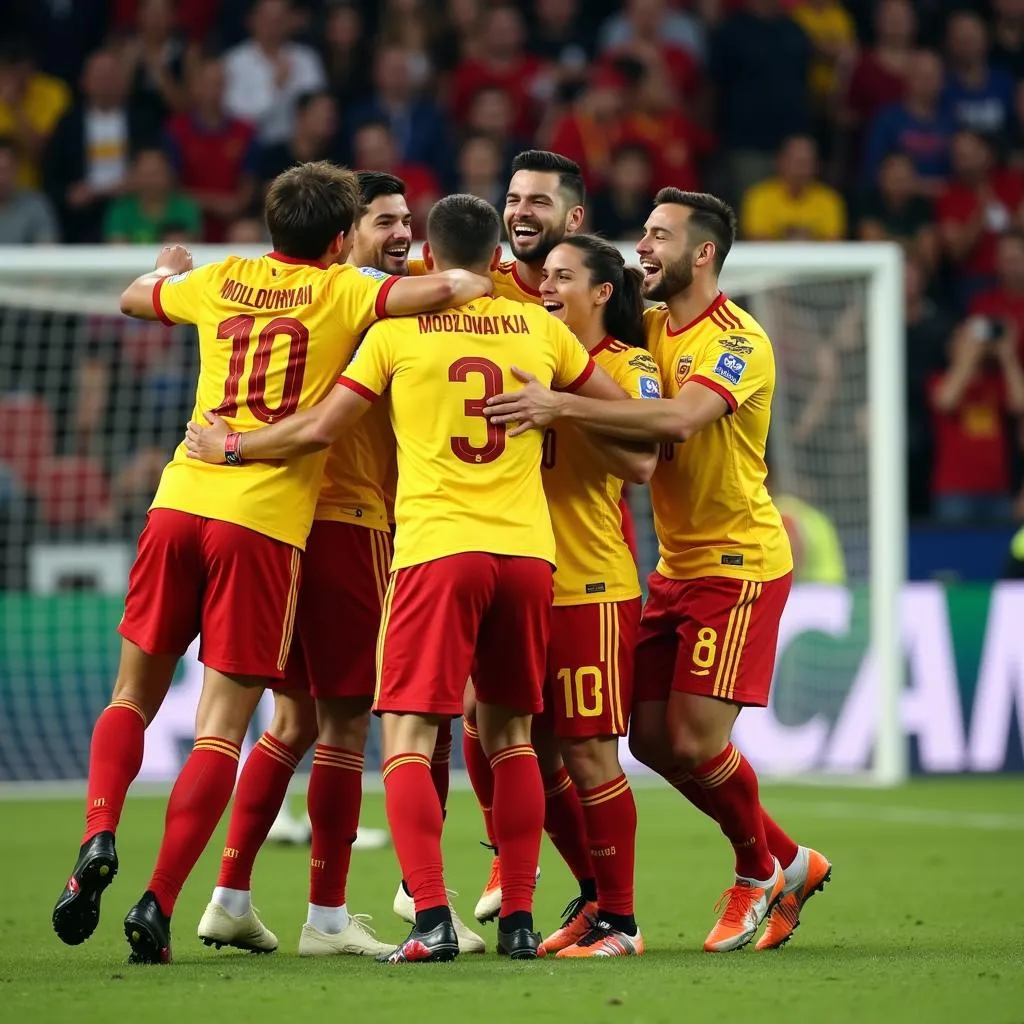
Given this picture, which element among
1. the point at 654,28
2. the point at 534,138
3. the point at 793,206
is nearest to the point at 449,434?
the point at 793,206

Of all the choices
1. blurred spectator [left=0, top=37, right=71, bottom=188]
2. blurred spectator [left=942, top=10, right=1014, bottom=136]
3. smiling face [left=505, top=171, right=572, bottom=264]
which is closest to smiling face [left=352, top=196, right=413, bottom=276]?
smiling face [left=505, top=171, right=572, bottom=264]

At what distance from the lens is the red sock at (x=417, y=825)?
5.54 meters

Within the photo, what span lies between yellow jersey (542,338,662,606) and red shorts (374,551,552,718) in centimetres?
38

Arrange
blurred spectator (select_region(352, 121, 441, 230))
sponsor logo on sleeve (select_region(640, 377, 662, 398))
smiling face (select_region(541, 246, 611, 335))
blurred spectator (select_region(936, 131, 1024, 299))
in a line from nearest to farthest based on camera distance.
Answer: sponsor logo on sleeve (select_region(640, 377, 662, 398)), smiling face (select_region(541, 246, 611, 335)), blurred spectator (select_region(352, 121, 441, 230)), blurred spectator (select_region(936, 131, 1024, 299))

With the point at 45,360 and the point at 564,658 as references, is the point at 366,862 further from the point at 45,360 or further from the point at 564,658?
the point at 45,360

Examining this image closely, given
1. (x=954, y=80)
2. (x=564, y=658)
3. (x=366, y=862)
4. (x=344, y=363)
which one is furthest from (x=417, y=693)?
(x=954, y=80)

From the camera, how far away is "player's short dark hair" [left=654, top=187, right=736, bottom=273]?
6586 millimetres

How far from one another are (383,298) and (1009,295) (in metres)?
9.82

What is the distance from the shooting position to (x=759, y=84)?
15867 millimetres

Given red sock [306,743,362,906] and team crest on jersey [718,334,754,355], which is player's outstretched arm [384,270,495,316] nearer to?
team crest on jersey [718,334,754,355]

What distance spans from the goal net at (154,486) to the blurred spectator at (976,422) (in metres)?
0.95

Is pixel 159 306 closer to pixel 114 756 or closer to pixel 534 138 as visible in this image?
pixel 114 756

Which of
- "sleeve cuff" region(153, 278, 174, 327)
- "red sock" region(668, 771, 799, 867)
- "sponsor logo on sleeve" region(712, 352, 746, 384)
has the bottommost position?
"red sock" region(668, 771, 799, 867)

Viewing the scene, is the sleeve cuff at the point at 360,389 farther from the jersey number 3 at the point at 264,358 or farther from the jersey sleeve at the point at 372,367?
the jersey number 3 at the point at 264,358
